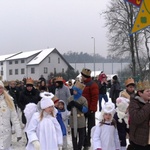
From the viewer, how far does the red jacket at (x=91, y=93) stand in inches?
303

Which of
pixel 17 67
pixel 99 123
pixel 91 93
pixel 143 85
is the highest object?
pixel 143 85

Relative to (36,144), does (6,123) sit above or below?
above

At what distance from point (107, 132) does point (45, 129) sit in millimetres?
1006

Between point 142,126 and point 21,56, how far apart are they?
74.8 metres

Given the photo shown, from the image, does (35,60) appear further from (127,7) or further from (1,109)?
(1,109)

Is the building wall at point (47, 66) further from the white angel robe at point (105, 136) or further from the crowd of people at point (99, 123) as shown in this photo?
the white angel robe at point (105, 136)

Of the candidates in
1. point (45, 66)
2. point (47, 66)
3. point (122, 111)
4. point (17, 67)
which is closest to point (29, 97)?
point (122, 111)

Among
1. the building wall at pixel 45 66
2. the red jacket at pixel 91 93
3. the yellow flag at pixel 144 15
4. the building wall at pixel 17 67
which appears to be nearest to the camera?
the yellow flag at pixel 144 15

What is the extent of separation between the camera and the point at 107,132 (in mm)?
5285

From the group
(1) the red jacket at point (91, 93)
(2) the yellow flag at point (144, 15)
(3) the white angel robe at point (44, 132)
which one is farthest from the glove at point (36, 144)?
(1) the red jacket at point (91, 93)

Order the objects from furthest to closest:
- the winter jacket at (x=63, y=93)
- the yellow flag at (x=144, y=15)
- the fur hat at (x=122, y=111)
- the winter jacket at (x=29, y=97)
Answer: the winter jacket at (x=63, y=93) < the winter jacket at (x=29, y=97) < the fur hat at (x=122, y=111) < the yellow flag at (x=144, y=15)

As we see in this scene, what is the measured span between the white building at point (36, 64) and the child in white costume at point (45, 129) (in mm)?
65016

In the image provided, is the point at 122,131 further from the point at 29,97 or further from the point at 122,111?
the point at 29,97

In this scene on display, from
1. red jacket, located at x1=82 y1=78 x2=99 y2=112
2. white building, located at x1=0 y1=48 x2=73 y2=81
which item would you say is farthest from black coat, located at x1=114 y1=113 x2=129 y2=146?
white building, located at x1=0 y1=48 x2=73 y2=81
